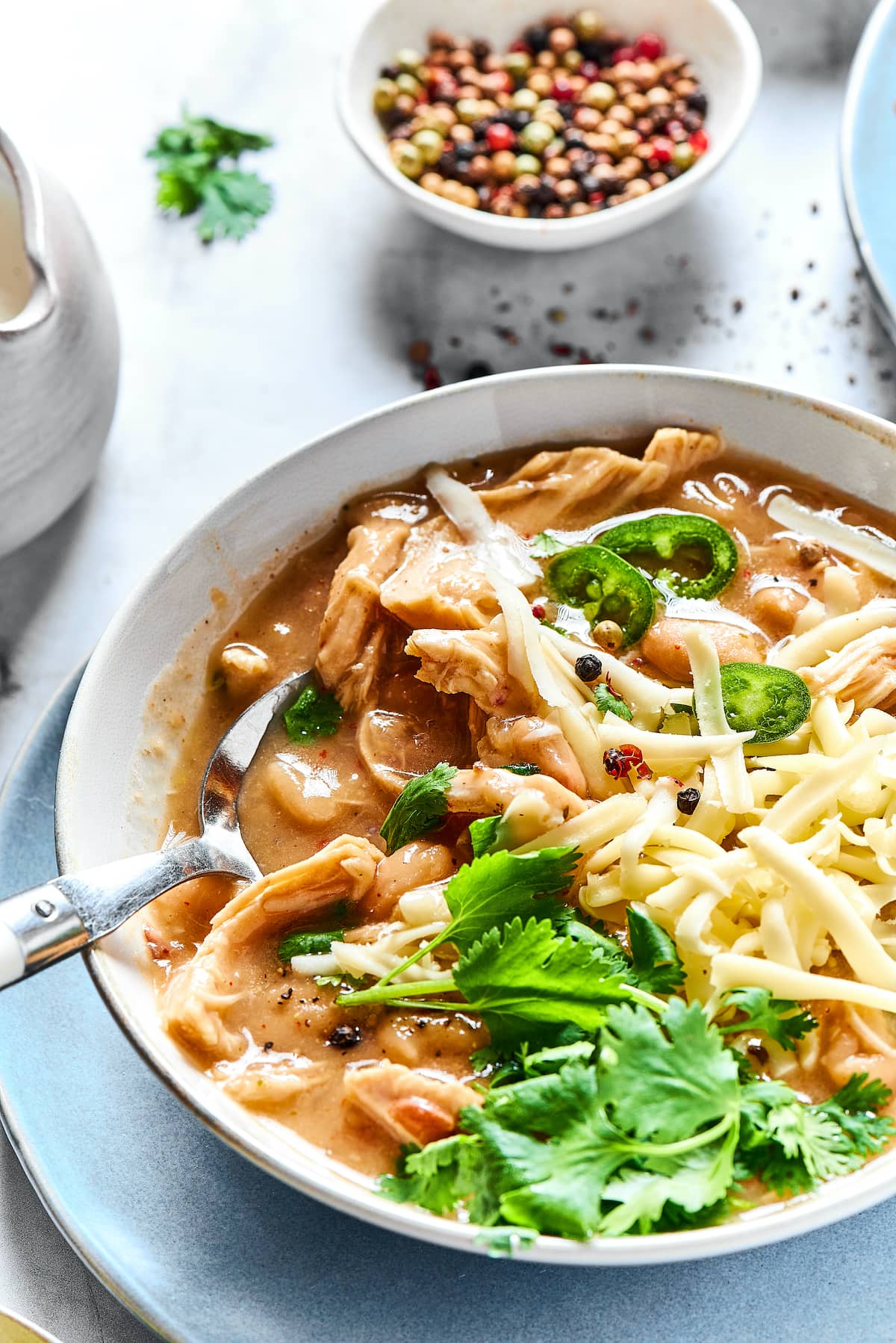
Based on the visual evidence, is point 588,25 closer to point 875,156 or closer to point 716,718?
point 875,156

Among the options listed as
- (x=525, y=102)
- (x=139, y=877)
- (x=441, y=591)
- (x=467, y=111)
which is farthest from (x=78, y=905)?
(x=525, y=102)

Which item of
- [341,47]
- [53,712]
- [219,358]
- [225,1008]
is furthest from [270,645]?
[341,47]

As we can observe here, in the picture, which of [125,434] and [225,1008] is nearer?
[225,1008]

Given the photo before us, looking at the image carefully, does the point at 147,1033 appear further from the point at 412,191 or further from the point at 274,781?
the point at 412,191

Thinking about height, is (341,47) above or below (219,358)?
above

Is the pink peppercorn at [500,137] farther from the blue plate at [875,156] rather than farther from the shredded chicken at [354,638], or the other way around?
the shredded chicken at [354,638]

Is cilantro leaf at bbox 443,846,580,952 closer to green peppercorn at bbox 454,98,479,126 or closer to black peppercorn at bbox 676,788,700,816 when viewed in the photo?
black peppercorn at bbox 676,788,700,816
